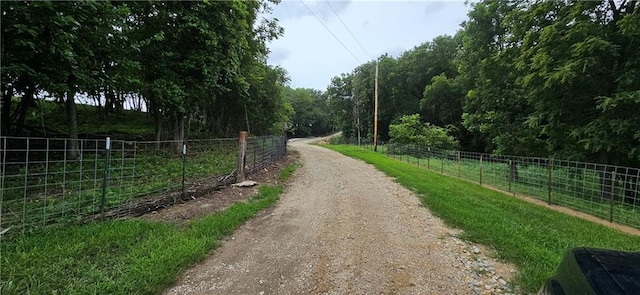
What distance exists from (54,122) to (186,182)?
12.7 m

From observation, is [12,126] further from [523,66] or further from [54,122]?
[523,66]

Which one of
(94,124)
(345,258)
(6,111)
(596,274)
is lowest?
(345,258)

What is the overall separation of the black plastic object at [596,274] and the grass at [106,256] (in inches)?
118

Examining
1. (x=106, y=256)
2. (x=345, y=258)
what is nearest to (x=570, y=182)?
(x=345, y=258)

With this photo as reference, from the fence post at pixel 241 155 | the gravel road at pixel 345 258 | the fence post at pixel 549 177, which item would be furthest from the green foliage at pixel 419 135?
the gravel road at pixel 345 258

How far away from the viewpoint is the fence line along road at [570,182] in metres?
6.43

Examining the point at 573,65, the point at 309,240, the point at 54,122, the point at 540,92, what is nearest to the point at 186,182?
the point at 309,240

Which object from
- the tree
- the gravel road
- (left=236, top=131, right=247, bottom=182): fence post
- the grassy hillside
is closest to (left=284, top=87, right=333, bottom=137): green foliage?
the grassy hillside

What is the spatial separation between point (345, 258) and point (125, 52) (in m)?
7.14

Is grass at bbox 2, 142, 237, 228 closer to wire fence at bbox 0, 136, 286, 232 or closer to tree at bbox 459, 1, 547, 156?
wire fence at bbox 0, 136, 286, 232

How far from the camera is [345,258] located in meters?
3.58

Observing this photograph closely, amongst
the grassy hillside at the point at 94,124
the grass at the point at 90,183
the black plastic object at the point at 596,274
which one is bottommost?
the grass at the point at 90,183

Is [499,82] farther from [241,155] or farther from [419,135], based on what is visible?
[241,155]

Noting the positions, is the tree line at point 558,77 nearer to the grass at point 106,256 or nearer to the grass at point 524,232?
the grass at point 524,232
